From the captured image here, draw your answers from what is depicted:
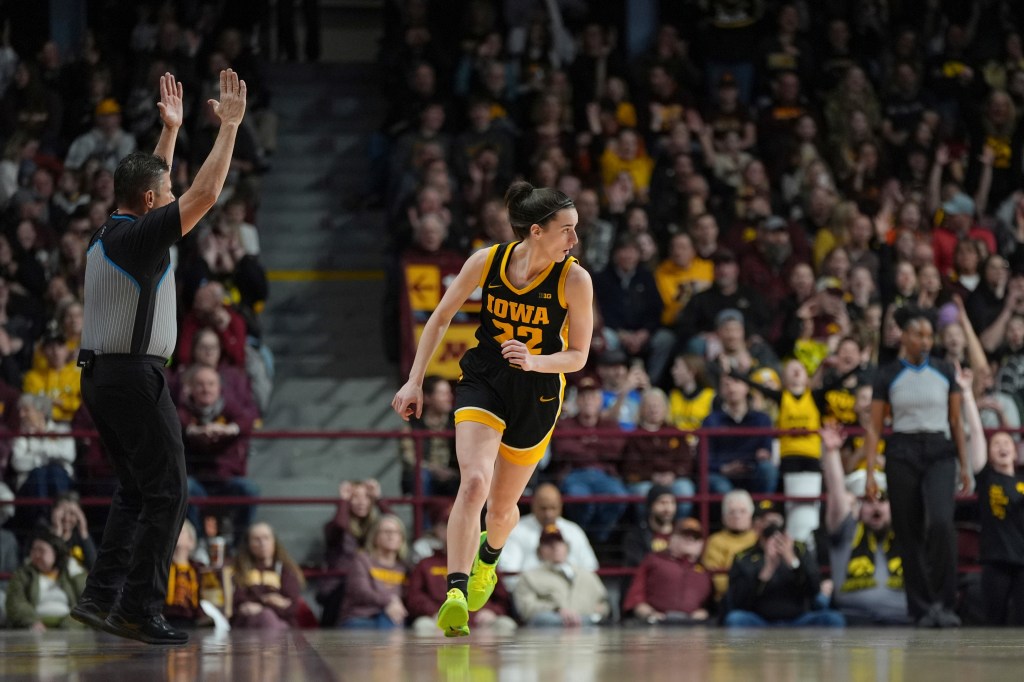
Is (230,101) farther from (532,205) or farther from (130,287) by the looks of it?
(532,205)

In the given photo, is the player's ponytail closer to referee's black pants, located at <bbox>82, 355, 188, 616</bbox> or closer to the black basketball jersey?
the black basketball jersey

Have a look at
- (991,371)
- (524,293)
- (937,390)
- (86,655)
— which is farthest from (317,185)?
(86,655)

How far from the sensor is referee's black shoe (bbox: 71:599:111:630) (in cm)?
661

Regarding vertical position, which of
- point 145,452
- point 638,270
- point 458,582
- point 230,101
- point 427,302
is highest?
point 230,101

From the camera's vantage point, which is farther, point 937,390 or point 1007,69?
point 1007,69

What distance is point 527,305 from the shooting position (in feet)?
24.0

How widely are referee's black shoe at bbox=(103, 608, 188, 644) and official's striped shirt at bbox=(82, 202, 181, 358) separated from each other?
3.53 feet

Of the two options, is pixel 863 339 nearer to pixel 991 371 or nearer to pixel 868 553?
pixel 991 371

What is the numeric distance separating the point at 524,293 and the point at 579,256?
6.45m

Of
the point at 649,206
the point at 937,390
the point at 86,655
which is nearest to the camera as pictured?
the point at 86,655

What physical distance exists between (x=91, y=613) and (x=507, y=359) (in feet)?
6.76

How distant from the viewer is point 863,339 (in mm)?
12797

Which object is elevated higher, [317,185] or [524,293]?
[317,185]

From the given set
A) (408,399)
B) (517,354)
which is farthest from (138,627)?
(517,354)
